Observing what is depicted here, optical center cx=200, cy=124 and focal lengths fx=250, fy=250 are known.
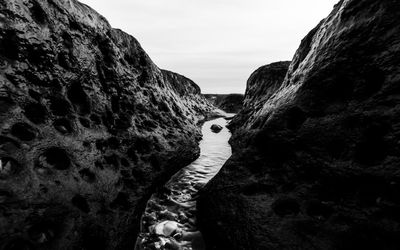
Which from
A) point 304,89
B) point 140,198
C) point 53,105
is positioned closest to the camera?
point 53,105

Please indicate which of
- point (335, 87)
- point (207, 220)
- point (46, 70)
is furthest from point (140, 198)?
point (335, 87)

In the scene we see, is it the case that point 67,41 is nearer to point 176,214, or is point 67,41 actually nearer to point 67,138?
point 67,138

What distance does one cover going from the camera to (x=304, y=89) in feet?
10.7

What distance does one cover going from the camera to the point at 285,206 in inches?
117

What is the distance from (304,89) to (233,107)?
62.9 ft

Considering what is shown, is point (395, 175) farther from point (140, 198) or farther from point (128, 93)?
point (128, 93)

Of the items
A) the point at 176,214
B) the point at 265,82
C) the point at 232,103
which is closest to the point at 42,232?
the point at 176,214

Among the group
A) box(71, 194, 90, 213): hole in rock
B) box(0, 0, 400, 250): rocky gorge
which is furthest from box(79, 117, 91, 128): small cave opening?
box(71, 194, 90, 213): hole in rock

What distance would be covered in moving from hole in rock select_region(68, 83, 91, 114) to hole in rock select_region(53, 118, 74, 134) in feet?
0.92

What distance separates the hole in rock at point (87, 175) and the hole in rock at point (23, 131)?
652 millimetres

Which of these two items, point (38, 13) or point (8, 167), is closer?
point (8, 167)

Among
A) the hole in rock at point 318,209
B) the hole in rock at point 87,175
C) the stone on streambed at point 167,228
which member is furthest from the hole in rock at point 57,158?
the hole in rock at point 318,209

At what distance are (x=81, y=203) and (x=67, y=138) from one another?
2.54ft

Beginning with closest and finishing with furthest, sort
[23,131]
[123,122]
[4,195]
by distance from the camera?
[4,195] → [23,131] → [123,122]
